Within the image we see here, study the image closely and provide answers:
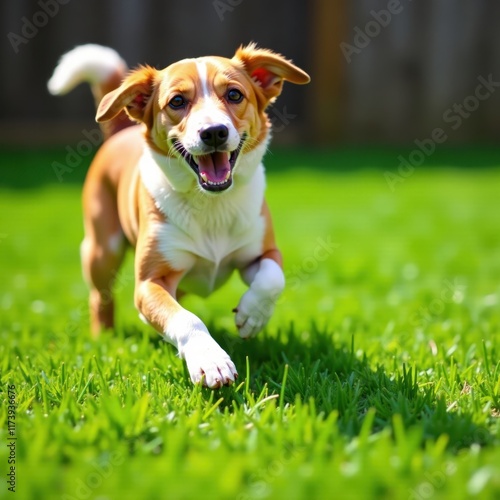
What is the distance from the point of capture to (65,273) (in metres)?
6.17

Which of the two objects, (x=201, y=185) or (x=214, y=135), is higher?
(x=214, y=135)

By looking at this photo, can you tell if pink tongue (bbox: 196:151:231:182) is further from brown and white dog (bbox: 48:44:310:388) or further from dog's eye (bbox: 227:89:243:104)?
dog's eye (bbox: 227:89:243:104)

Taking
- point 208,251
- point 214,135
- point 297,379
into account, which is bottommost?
point 297,379

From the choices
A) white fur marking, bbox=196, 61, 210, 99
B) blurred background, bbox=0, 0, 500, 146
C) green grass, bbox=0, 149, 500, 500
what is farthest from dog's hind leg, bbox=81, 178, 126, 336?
blurred background, bbox=0, 0, 500, 146

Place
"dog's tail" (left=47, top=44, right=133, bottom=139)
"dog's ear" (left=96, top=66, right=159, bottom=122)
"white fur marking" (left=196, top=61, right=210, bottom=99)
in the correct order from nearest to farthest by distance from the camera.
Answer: "white fur marking" (left=196, top=61, right=210, bottom=99), "dog's ear" (left=96, top=66, right=159, bottom=122), "dog's tail" (left=47, top=44, right=133, bottom=139)

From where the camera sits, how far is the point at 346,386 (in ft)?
9.89

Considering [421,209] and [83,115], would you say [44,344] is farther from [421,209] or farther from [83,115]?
[83,115]

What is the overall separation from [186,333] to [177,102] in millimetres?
1117

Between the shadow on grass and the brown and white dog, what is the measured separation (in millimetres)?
266

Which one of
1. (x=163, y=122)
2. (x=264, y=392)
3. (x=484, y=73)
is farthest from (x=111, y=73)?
(x=484, y=73)

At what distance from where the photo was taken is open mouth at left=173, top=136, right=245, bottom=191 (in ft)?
11.3

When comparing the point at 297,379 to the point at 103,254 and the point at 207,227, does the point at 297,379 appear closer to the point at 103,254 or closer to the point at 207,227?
the point at 207,227

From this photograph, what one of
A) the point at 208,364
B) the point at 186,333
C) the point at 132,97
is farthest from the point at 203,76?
the point at 208,364

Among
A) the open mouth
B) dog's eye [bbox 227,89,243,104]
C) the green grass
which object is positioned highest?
dog's eye [bbox 227,89,243,104]
